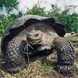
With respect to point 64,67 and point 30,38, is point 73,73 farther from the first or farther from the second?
point 30,38

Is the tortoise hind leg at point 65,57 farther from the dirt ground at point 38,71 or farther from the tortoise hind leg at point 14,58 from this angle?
the tortoise hind leg at point 14,58

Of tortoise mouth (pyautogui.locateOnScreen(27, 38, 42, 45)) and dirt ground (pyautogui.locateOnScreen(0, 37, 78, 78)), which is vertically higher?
tortoise mouth (pyautogui.locateOnScreen(27, 38, 42, 45))

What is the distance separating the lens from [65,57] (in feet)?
16.0

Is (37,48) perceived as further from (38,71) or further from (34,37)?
(38,71)

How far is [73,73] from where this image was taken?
4.95 metres

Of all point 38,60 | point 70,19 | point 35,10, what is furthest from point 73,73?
point 35,10

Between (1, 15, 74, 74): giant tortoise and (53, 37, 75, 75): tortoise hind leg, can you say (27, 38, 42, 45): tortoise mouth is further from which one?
(53, 37, 75, 75): tortoise hind leg

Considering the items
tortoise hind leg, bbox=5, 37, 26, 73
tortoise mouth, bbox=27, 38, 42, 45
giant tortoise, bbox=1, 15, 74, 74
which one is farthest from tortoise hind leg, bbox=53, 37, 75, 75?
tortoise hind leg, bbox=5, 37, 26, 73

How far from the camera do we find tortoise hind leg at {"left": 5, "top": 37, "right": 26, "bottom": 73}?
498 centimetres

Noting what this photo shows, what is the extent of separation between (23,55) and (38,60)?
12.7 inches

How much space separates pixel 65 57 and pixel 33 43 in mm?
529

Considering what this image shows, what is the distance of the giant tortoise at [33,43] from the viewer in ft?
16.2

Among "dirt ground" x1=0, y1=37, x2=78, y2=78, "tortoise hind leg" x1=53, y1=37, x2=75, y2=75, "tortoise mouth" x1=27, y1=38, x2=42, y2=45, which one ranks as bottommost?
"dirt ground" x1=0, y1=37, x2=78, y2=78

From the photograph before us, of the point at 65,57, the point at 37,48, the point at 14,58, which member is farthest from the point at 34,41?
the point at 65,57
